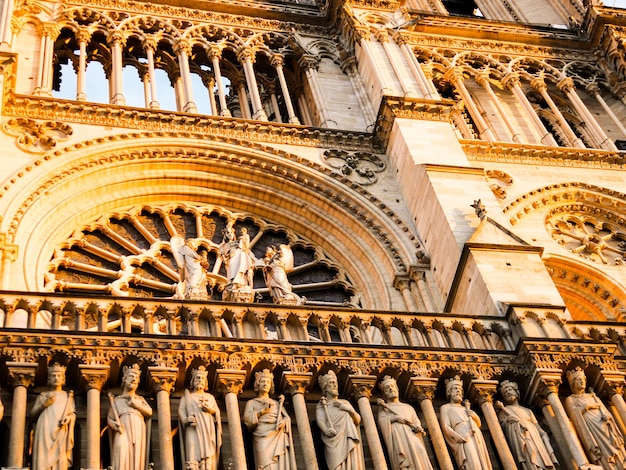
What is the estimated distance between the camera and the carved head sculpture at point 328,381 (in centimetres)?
1079

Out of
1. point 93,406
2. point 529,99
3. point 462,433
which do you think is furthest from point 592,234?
point 93,406

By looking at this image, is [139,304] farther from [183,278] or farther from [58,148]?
[58,148]

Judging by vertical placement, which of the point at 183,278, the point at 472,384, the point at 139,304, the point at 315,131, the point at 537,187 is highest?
the point at 315,131

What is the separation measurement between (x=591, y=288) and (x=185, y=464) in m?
8.60

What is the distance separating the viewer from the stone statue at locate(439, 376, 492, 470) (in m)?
10.4

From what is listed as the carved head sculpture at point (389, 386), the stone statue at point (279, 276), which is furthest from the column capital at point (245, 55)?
the carved head sculpture at point (389, 386)

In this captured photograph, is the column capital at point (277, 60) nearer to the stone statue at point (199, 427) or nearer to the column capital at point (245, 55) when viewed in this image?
the column capital at point (245, 55)

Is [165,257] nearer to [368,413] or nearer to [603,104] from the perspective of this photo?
[368,413]

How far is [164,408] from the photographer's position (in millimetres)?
10016

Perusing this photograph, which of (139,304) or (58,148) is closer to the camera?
(139,304)

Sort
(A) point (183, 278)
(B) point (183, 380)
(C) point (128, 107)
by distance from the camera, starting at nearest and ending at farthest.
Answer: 1. (B) point (183, 380)
2. (A) point (183, 278)
3. (C) point (128, 107)

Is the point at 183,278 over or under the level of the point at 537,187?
under

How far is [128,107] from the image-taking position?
54.7ft

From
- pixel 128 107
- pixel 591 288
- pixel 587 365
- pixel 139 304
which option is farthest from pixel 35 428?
pixel 591 288
